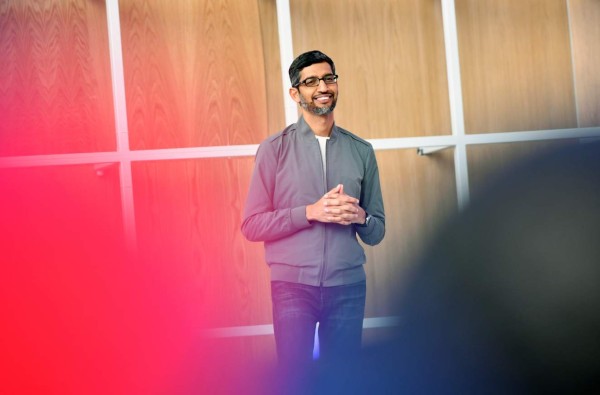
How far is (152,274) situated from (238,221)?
230cm

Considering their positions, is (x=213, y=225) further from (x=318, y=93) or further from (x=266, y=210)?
(x=318, y=93)

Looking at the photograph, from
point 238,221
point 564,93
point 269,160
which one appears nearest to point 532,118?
point 564,93

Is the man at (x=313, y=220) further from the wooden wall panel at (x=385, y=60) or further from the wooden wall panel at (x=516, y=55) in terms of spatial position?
the wooden wall panel at (x=516, y=55)

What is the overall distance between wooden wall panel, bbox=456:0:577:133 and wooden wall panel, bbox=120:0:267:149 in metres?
0.92

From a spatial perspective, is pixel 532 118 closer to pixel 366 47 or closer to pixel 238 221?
pixel 366 47

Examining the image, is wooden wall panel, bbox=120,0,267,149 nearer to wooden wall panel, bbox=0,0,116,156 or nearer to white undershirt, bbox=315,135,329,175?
wooden wall panel, bbox=0,0,116,156

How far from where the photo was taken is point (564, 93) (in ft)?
9.59

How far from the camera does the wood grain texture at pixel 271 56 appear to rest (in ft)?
9.11

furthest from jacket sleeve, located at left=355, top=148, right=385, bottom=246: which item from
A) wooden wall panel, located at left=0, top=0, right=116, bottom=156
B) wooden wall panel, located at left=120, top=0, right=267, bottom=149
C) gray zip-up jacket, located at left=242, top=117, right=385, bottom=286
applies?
wooden wall panel, located at left=0, top=0, right=116, bottom=156

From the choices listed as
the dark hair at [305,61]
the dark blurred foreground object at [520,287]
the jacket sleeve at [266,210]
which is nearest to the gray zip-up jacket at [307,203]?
the jacket sleeve at [266,210]

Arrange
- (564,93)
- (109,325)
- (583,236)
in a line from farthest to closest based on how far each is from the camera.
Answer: (564,93) → (109,325) → (583,236)

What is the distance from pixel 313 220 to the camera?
142cm

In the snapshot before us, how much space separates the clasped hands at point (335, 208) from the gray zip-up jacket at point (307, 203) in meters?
0.04

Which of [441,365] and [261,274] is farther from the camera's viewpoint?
[261,274]
